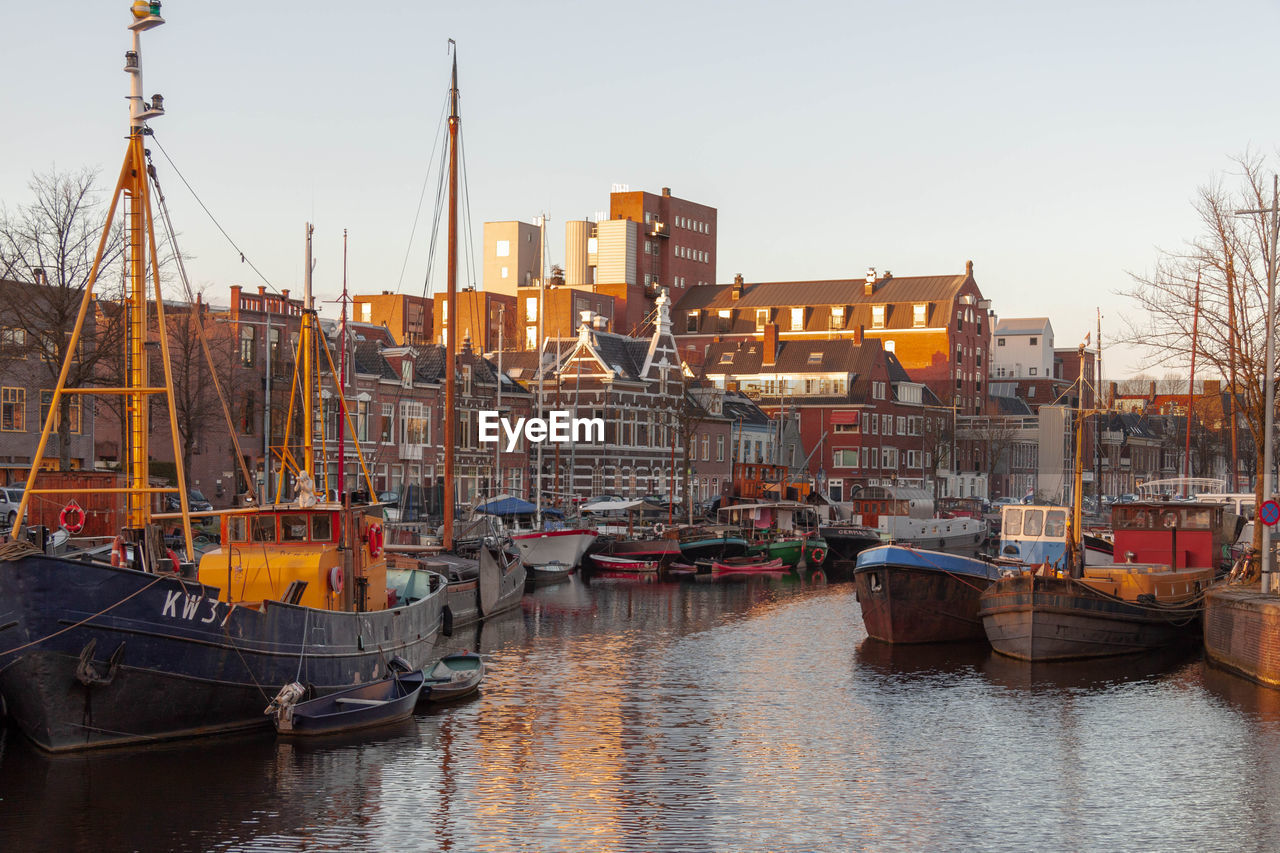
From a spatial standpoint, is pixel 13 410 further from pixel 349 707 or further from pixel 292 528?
pixel 349 707

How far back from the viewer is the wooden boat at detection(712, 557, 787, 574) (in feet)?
249

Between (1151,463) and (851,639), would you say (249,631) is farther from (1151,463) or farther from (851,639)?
(1151,463)

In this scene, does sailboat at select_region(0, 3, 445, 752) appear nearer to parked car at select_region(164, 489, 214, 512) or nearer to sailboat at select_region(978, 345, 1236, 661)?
sailboat at select_region(978, 345, 1236, 661)

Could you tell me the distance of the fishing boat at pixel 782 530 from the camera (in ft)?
264

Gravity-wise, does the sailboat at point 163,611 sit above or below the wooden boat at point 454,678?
above

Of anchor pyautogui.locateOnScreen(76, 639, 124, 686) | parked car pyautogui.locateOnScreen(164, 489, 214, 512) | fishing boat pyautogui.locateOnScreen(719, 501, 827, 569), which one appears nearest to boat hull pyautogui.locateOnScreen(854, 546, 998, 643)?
anchor pyautogui.locateOnScreen(76, 639, 124, 686)

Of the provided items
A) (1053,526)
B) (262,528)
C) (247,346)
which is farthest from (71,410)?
(1053,526)

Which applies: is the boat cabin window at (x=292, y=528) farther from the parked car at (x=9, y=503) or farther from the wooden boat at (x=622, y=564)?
the wooden boat at (x=622, y=564)

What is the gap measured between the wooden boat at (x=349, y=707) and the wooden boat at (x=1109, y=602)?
1772 cm

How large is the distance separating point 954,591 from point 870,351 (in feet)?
281

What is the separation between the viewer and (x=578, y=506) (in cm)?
8938

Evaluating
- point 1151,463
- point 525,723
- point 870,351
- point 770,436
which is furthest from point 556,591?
point 1151,463

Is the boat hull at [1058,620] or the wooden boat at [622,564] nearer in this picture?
the boat hull at [1058,620]

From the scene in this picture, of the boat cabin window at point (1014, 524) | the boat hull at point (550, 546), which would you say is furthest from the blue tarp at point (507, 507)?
the boat cabin window at point (1014, 524)
